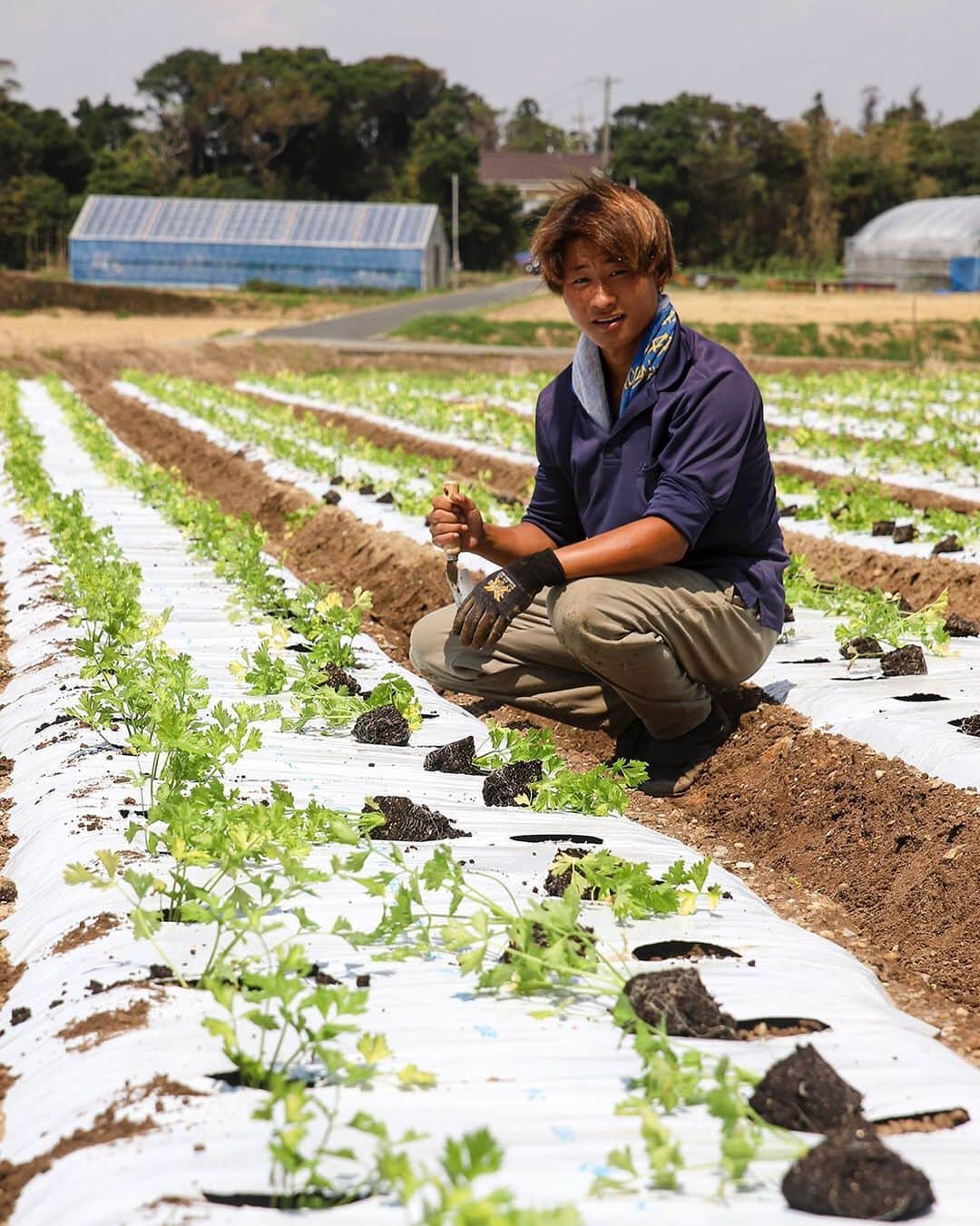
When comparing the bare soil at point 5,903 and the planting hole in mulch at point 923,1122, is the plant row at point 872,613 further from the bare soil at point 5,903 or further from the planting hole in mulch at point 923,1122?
the planting hole in mulch at point 923,1122

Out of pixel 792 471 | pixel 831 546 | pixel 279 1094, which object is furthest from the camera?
pixel 792 471

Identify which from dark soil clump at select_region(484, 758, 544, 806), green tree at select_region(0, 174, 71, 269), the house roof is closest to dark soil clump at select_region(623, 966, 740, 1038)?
dark soil clump at select_region(484, 758, 544, 806)

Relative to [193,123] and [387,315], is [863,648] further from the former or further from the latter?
[193,123]

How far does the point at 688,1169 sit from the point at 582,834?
1619 mm

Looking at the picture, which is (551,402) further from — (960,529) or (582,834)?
(960,529)

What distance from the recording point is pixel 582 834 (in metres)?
3.48

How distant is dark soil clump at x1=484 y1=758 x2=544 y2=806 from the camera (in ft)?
12.2

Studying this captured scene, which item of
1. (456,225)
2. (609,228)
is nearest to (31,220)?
(456,225)

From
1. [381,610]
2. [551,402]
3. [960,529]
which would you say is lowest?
[381,610]

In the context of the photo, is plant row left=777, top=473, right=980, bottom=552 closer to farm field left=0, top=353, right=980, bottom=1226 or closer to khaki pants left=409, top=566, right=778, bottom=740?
farm field left=0, top=353, right=980, bottom=1226

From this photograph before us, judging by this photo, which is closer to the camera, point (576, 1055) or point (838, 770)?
point (576, 1055)

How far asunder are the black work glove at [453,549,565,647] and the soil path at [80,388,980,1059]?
2.53 feet

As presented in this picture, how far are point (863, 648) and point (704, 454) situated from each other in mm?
1409

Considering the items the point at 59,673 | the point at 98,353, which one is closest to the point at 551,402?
the point at 59,673
